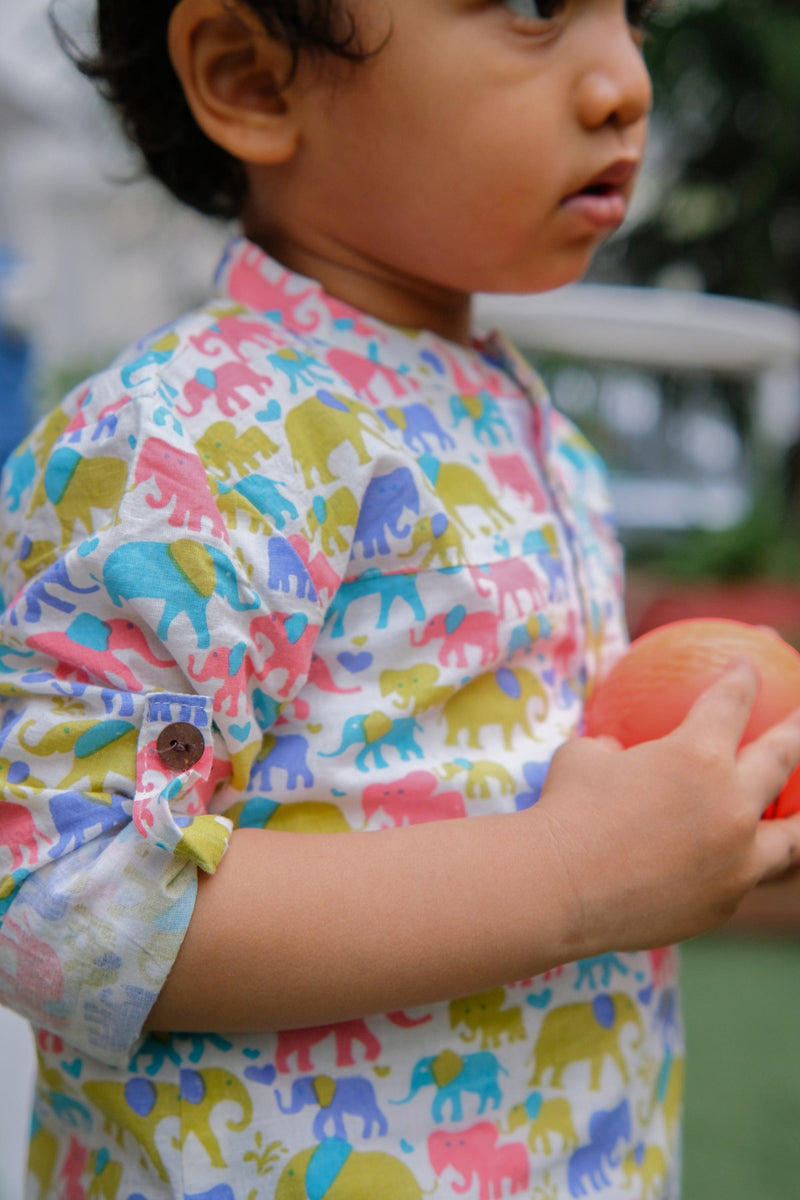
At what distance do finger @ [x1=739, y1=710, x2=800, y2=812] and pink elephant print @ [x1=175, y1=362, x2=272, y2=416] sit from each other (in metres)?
0.59

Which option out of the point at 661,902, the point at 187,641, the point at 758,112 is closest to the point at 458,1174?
the point at 661,902

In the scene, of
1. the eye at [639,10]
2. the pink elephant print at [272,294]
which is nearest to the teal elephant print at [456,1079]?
the pink elephant print at [272,294]

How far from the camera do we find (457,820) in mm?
1003

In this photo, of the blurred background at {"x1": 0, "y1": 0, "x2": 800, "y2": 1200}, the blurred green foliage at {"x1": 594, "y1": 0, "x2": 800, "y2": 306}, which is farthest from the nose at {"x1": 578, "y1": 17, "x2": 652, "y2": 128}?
the blurred green foliage at {"x1": 594, "y1": 0, "x2": 800, "y2": 306}

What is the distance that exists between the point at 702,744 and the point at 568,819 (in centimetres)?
15

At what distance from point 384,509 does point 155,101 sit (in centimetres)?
73

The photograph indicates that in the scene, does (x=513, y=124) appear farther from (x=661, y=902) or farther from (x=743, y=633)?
(x=661, y=902)

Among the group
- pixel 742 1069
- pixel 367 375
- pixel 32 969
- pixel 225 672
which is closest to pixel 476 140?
pixel 367 375

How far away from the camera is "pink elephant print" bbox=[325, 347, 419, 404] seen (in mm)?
1164

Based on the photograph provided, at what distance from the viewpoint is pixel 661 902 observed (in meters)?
1.02

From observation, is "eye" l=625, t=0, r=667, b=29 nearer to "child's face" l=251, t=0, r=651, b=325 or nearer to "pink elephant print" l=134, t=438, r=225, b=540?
"child's face" l=251, t=0, r=651, b=325

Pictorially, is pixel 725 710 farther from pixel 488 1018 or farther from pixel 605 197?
pixel 605 197

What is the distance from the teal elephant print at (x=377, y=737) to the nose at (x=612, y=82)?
630mm

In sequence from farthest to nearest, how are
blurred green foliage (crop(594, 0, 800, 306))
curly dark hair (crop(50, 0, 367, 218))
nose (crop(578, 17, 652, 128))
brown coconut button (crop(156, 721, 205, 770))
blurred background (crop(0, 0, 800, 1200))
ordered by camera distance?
blurred green foliage (crop(594, 0, 800, 306)) → blurred background (crop(0, 0, 800, 1200)) → curly dark hair (crop(50, 0, 367, 218)) → nose (crop(578, 17, 652, 128)) → brown coconut button (crop(156, 721, 205, 770))
